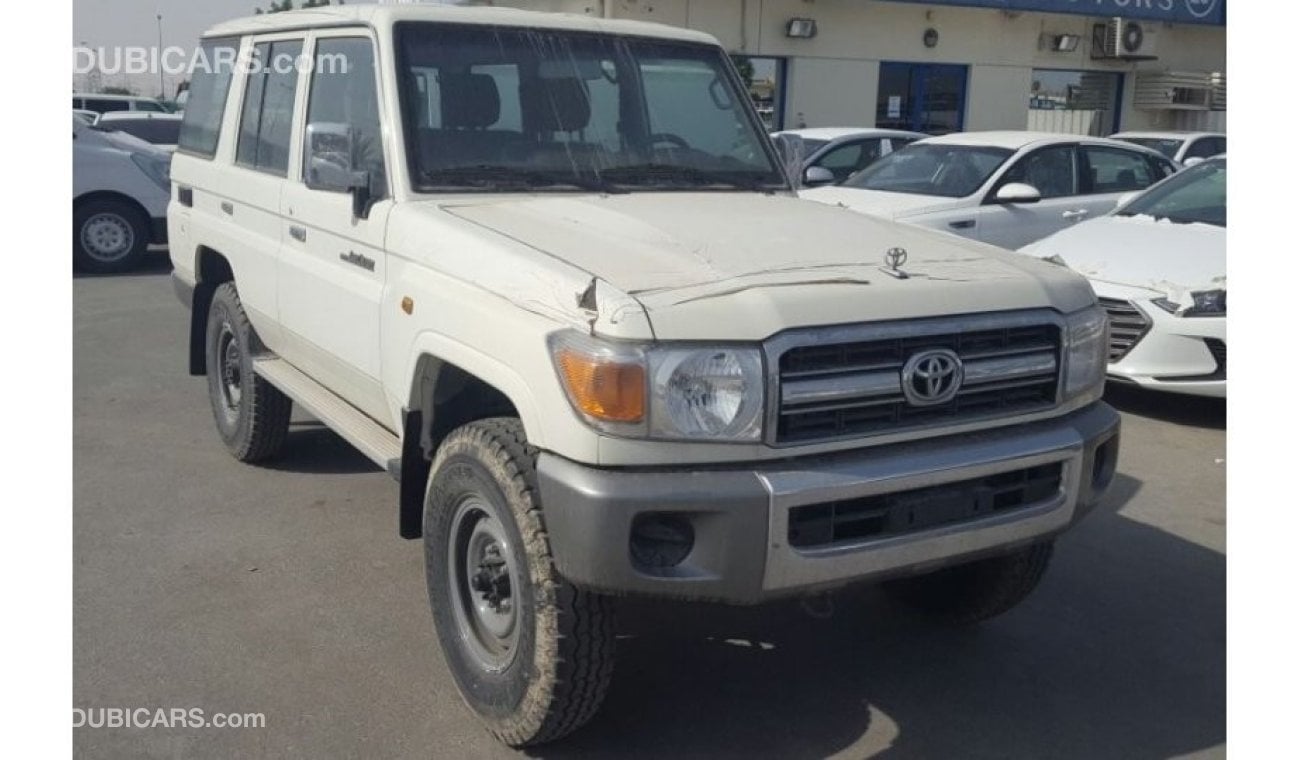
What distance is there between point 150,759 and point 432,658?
93 cm

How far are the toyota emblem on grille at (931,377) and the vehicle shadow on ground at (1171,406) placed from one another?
15.3 feet

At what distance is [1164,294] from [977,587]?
363cm

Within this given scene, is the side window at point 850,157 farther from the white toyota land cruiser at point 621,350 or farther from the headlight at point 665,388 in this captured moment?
the headlight at point 665,388

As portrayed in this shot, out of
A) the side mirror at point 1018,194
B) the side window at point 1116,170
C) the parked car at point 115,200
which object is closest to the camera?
the side mirror at point 1018,194

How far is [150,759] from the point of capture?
3.44 meters

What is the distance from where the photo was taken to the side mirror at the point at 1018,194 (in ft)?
30.6

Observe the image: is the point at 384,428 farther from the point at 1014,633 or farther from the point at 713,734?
the point at 1014,633

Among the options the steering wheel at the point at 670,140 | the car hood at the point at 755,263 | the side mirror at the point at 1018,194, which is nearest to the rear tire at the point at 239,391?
the car hood at the point at 755,263

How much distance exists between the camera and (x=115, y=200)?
40.7 ft

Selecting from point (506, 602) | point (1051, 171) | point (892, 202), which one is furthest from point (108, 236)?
point (506, 602)

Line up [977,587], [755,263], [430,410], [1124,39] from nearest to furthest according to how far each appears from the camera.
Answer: [755,263], [430,410], [977,587], [1124,39]

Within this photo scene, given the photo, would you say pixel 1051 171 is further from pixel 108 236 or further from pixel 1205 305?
pixel 108 236

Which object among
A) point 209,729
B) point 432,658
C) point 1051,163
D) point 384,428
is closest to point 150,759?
point 209,729

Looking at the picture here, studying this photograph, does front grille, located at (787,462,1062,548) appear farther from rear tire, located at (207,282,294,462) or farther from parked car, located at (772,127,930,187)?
parked car, located at (772,127,930,187)
